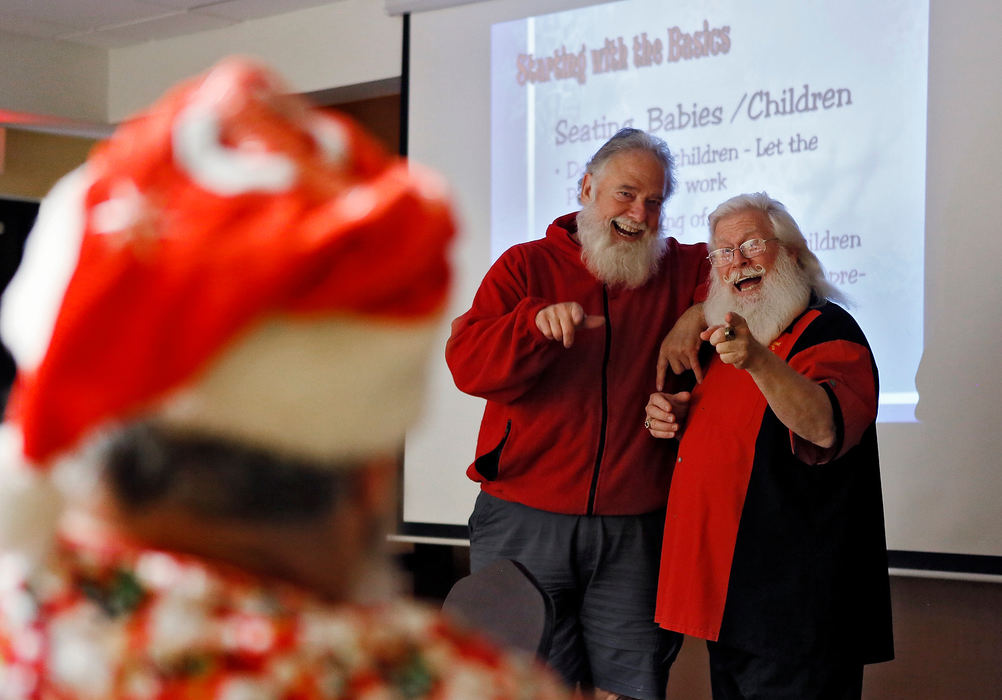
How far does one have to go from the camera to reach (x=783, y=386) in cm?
182

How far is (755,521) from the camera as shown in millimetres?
1987

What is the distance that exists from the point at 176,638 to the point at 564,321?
1.54m

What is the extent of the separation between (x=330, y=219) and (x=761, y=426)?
5.19 feet

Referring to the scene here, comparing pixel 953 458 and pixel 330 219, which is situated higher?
pixel 330 219

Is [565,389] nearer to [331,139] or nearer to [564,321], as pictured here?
[564,321]

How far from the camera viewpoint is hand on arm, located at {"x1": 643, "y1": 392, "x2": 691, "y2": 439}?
216 centimetres

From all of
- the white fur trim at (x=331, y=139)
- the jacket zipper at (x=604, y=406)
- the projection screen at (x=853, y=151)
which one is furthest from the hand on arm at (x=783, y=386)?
the projection screen at (x=853, y=151)

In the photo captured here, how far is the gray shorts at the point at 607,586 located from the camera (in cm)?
231

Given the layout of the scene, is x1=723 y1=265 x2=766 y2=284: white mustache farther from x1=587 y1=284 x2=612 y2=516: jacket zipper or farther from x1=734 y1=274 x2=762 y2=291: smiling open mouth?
x1=587 y1=284 x2=612 y2=516: jacket zipper

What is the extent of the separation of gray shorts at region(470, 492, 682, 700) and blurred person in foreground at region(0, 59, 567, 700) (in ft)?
5.68

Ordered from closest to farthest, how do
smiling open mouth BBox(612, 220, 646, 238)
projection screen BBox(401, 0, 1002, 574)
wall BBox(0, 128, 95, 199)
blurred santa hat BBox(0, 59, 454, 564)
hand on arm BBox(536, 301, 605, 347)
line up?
blurred santa hat BBox(0, 59, 454, 564) < hand on arm BBox(536, 301, 605, 347) < smiling open mouth BBox(612, 220, 646, 238) < projection screen BBox(401, 0, 1002, 574) < wall BBox(0, 128, 95, 199)

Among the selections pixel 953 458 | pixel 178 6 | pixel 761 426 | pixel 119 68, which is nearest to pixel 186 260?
pixel 761 426

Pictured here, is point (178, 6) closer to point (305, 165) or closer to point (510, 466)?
point (510, 466)

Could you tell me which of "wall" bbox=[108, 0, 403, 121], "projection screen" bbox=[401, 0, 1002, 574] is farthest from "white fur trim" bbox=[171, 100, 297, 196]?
"wall" bbox=[108, 0, 403, 121]
